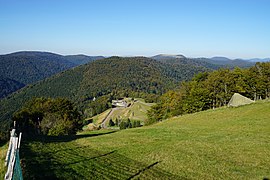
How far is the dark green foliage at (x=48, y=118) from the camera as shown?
57.9m

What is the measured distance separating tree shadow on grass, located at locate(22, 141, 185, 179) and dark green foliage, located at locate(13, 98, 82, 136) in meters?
36.6

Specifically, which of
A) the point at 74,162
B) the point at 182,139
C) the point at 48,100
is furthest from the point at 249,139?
the point at 48,100

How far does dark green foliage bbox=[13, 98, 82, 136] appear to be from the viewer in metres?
57.9

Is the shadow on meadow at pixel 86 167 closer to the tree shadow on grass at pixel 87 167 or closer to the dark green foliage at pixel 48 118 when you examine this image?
the tree shadow on grass at pixel 87 167

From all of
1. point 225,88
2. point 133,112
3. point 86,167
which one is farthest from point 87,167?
point 133,112

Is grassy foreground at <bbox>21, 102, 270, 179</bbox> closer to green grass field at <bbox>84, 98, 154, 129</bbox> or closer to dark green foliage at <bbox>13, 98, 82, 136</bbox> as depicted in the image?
dark green foliage at <bbox>13, 98, 82, 136</bbox>

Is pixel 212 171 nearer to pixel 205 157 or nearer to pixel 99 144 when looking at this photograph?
pixel 205 157

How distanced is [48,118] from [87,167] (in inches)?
1881

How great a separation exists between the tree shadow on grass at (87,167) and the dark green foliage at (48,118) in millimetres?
36633

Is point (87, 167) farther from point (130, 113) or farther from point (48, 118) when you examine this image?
point (130, 113)

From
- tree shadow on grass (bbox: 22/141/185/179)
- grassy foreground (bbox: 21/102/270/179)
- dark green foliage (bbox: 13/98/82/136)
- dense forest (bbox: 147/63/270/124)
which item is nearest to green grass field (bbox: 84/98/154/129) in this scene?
dense forest (bbox: 147/63/270/124)

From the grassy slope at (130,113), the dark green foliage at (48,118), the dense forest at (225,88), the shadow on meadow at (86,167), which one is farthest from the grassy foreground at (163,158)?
the grassy slope at (130,113)

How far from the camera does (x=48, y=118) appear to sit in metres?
60.6

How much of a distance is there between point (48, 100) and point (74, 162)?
54.0 metres
